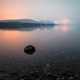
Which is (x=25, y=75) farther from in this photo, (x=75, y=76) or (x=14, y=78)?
(x=75, y=76)

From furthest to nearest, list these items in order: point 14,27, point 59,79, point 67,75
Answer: point 14,27 < point 67,75 < point 59,79

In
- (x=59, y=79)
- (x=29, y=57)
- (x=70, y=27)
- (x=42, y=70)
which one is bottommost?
(x=59, y=79)

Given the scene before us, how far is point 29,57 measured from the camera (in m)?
9.94

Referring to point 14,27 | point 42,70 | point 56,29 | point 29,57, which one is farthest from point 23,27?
point 42,70

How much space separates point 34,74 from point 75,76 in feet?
2.62

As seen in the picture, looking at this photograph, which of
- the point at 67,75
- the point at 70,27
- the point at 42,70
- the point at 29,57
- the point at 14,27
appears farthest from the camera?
the point at 14,27

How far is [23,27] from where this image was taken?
3334 centimetres

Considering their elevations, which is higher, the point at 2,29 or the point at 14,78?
the point at 2,29

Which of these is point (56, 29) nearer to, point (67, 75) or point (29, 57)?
point (29, 57)

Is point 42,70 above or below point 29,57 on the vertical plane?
below

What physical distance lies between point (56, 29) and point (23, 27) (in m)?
4.06

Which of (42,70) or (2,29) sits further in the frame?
(2,29)

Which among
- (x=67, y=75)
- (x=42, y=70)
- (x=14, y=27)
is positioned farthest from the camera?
(x=14, y=27)

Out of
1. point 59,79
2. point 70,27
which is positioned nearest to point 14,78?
point 59,79
